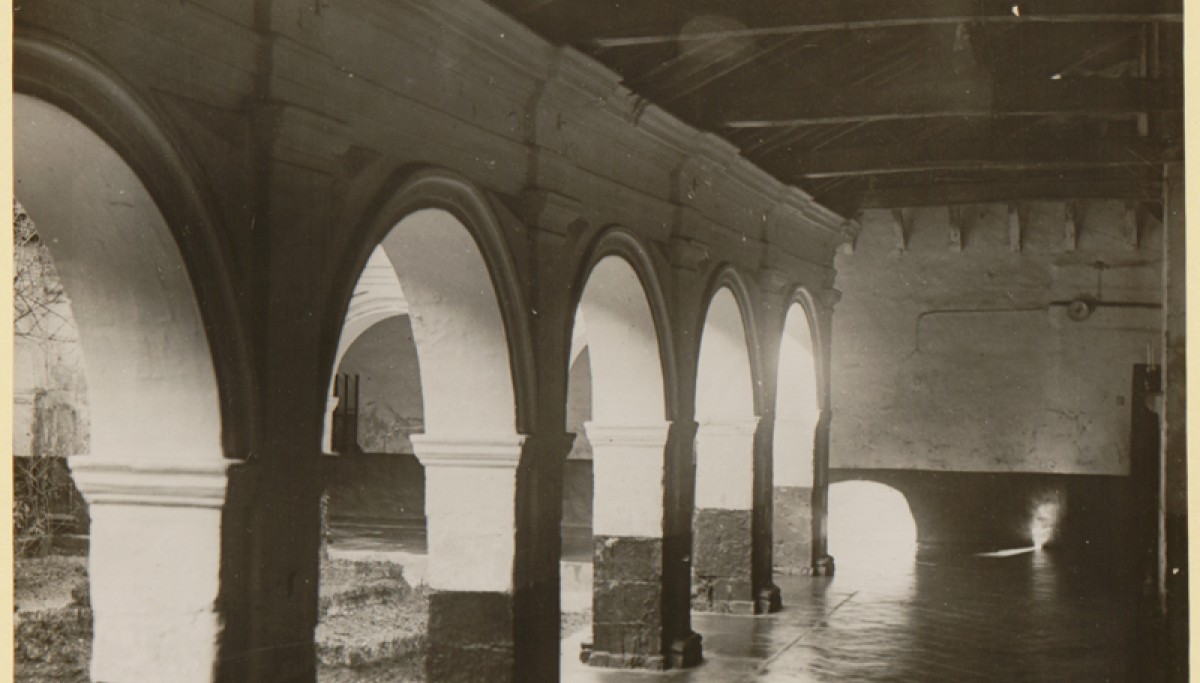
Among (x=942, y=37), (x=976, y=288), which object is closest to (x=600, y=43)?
(x=942, y=37)

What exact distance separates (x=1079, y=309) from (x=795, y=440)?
17.2ft

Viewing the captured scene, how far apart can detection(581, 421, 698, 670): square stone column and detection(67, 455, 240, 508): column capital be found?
14.5 feet

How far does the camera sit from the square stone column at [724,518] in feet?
34.6

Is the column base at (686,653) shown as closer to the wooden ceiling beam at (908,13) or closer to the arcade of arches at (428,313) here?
the arcade of arches at (428,313)

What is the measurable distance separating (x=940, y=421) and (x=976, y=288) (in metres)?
1.77

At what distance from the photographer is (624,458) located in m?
8.66

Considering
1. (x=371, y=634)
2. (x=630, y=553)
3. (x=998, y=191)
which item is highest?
(x=998, y=191)

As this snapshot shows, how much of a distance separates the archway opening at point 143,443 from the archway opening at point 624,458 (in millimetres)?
4238

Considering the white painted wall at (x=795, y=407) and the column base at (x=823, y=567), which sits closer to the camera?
the white painted wall at (x=795, y=407)

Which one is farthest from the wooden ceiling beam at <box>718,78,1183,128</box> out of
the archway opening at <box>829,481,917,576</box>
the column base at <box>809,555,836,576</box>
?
the archway opening at <box>829,481,917,576</box>

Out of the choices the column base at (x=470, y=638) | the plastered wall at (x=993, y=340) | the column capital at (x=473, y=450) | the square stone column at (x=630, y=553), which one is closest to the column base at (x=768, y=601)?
the square stone column at (x=630, y=553)

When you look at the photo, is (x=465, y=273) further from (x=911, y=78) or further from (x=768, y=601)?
(x=768, y=601)

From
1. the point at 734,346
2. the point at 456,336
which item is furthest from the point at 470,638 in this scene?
the point at 734,346

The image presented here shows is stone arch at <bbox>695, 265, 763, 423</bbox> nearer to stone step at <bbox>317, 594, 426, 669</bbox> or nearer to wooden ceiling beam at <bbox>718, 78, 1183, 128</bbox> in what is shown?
wooden ceiling beam at <bbox>718, 78, 1183, 128</bbox>
